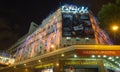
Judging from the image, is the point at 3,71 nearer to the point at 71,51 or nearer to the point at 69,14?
the point at 69,14

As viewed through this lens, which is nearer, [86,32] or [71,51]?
[71,51]

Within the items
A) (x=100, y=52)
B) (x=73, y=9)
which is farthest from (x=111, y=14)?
(x=73, y=9)

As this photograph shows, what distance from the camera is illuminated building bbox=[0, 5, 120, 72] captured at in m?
15.7

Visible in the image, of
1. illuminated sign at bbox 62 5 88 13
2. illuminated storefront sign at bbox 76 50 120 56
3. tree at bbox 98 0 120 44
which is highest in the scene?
illuminated sign at bbox 62 5 88 13

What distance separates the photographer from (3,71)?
33.0 metres

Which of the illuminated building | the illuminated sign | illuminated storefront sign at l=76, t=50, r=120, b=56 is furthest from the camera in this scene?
the illuminated sign

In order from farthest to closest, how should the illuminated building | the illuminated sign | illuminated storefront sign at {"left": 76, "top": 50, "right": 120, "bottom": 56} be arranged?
the illuminated sign < the illuminated building < illuminated storefront sign at {"left": 76, "top": 50, "right": 120, "bottom": 56}

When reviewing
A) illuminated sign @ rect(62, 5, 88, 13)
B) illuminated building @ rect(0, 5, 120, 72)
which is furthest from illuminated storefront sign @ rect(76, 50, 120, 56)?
→ illuminated sign @ rect(62, 5, 88, 13)

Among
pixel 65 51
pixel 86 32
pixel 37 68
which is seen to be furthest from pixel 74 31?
pixel 65 51

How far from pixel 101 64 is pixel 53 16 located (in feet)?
64.2

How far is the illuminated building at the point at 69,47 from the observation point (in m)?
15.7

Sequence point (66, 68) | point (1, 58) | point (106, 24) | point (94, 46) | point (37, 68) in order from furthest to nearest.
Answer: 1. point (1, 58)
2. point (37, 68)
3. point (106, 24)
4. point (66, 68)
5. point (94, 46)

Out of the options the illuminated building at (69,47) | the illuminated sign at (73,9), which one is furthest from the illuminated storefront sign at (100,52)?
the illuminated sign at (73,9)

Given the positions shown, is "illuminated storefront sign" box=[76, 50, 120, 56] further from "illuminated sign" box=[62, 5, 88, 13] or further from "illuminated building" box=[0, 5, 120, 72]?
"illuminated sign" box=[62, 5, 88, 13]
